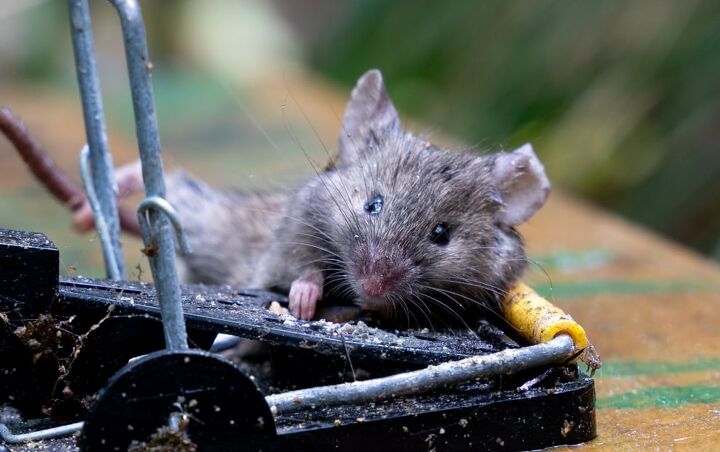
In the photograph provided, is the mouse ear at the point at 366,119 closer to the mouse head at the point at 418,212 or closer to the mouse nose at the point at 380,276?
the mouse head at the point at 418,212

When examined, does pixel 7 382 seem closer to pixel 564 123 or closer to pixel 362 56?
pixel 564 123

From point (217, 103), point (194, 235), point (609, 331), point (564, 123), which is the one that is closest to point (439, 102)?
point (564, 123)

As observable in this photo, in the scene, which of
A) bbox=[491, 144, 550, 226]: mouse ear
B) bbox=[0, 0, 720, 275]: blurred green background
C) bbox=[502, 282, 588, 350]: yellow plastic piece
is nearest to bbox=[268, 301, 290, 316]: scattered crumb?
bbox=[502, 282, 588, 350]: yellow plastic piece

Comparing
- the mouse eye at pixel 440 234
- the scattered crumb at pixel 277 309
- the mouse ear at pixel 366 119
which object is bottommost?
the scattered crumb at pixel 277 309

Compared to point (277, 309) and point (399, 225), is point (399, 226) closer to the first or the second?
point (399, 225)

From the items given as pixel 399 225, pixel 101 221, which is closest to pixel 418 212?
pixel 399 225

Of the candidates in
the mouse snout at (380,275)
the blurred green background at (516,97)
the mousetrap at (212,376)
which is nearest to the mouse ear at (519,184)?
the mouse snout at (380,275)
